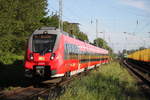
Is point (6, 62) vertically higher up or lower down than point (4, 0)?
lower down

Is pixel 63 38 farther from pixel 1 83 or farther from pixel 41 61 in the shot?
pixel 1 83

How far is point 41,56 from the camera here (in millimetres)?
14172

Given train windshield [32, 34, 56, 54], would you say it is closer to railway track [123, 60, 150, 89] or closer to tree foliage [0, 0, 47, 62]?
railway track [123, 60, 150, 89]

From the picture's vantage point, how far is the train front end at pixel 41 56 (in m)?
14.0

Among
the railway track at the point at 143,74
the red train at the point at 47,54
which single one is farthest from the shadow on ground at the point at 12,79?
the railway track at the point at 143,74

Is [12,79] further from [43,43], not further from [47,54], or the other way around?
[47,54]

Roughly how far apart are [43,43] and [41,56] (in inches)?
31.8

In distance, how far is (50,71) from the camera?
13.9 meters

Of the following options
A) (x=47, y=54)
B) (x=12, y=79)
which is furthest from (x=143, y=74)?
(x=47, y=54)

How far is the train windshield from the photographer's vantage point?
14.4 meters

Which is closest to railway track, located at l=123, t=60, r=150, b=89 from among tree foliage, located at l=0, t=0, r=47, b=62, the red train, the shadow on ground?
the red train

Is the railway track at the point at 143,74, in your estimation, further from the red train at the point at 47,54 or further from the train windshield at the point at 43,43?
the train windshield at the point at 43,43

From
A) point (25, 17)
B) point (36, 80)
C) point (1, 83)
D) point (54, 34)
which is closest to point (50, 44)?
point (54, 34)

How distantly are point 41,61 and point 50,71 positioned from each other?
73 cm
